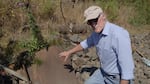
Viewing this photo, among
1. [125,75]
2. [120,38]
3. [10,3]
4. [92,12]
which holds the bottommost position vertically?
[10,3]

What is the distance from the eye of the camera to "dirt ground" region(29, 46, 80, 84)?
612 cm

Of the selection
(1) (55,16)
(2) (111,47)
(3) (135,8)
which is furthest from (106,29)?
(3) (135,8)

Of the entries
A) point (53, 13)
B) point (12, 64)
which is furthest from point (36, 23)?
point (12, 64)

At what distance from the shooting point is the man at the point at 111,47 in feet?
12.1

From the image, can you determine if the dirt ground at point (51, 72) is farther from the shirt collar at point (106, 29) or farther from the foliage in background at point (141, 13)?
the foliage in background at point (141, 13)

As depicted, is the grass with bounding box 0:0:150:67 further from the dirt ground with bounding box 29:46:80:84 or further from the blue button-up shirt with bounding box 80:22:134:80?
the blue button-up shirt with bounding box 80:22:134:80

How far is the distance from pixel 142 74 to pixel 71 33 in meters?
2.07

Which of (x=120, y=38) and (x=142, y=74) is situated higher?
(x=120, y=38)

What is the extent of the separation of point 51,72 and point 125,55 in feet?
9.01

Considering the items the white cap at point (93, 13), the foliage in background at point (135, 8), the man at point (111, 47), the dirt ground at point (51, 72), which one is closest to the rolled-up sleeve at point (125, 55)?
the man at point (111, 47)

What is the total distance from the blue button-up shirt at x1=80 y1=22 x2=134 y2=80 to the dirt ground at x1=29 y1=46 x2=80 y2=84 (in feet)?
6.60

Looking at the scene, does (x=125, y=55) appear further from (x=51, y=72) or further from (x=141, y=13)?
(x=141, y=13)

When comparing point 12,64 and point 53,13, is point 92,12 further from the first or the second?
point 53,13

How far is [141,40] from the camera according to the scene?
7836mm
